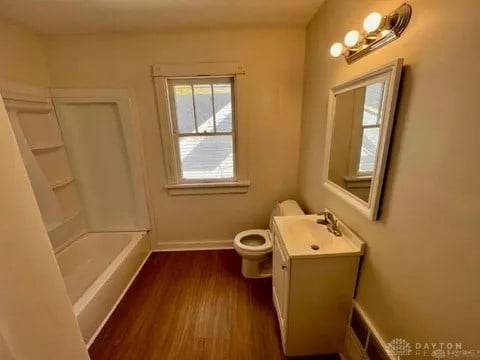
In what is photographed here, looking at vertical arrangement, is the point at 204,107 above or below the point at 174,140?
above

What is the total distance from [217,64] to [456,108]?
1.87m

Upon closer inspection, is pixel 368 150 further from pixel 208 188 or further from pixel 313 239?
pixel 208 188

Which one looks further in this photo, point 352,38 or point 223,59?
point 223,59

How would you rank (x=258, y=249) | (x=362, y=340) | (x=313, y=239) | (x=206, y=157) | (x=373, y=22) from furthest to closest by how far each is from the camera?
1. (x=206, y=157)
2. (x=258, y=249)
3. (x=313, y=239)
4. (x=362, y=340)
5. (x=373, y=22)

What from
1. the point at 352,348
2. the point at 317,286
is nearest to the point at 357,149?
the point at 317,286

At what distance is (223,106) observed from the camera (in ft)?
7.42

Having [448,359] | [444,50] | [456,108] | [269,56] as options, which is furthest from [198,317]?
[269,56]

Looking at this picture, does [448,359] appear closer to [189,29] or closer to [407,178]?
[407,178]

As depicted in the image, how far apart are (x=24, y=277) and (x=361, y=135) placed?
1.51m

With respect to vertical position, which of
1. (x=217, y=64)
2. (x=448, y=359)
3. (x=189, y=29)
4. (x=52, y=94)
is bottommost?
(x=448, y=359)

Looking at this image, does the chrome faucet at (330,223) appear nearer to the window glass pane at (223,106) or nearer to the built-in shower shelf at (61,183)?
the window glass pane at (223,106)

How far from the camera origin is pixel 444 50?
72 centimetres

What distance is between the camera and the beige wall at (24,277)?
0.57 m

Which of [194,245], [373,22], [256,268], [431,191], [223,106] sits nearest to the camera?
[431,191]
